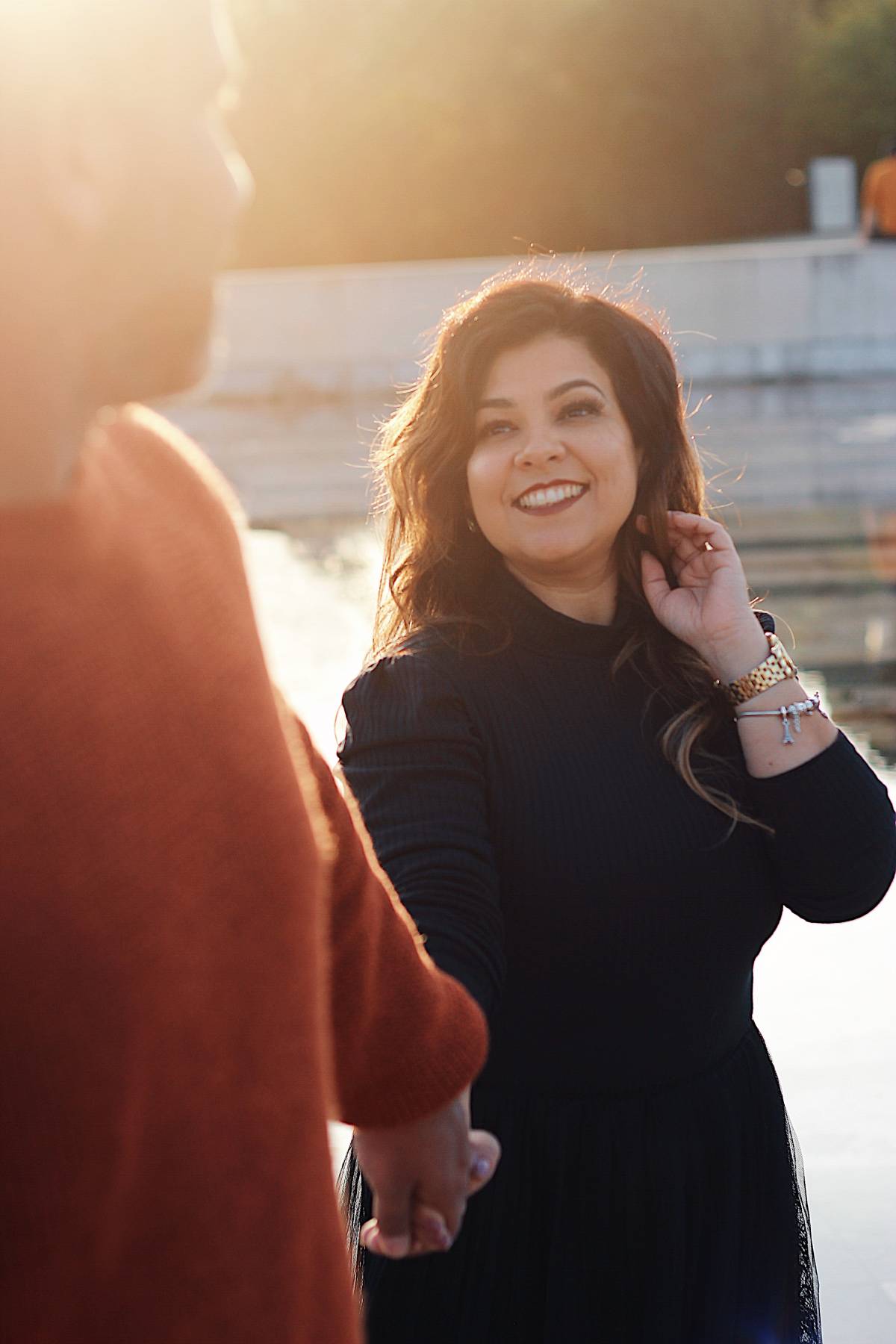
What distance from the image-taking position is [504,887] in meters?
2.05

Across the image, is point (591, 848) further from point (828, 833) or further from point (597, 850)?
point (828, 833)

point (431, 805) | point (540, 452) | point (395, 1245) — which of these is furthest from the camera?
point (540, 452)

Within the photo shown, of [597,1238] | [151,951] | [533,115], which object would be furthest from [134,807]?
[533,115]

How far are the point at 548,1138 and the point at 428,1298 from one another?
233 mm

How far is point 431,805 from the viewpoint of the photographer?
1958 millimetres

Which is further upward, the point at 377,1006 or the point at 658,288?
the point at 658,288

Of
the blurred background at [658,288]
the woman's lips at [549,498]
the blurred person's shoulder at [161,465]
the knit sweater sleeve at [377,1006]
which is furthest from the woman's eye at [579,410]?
the blurred person's shoulder at [161,465]

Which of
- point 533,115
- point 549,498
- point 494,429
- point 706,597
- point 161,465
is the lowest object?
point 161,465

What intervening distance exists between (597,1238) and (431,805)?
1.90 feet

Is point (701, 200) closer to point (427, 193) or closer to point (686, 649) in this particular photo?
point (427, 193)

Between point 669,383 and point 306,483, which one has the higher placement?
point 306,483

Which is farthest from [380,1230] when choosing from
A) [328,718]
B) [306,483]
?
[306,483]

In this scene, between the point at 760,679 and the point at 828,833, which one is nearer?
the point at 828,833

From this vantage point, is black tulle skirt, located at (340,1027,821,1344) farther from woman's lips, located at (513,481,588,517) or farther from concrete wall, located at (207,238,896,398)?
concrete wall, located at (207,238,896,398)
